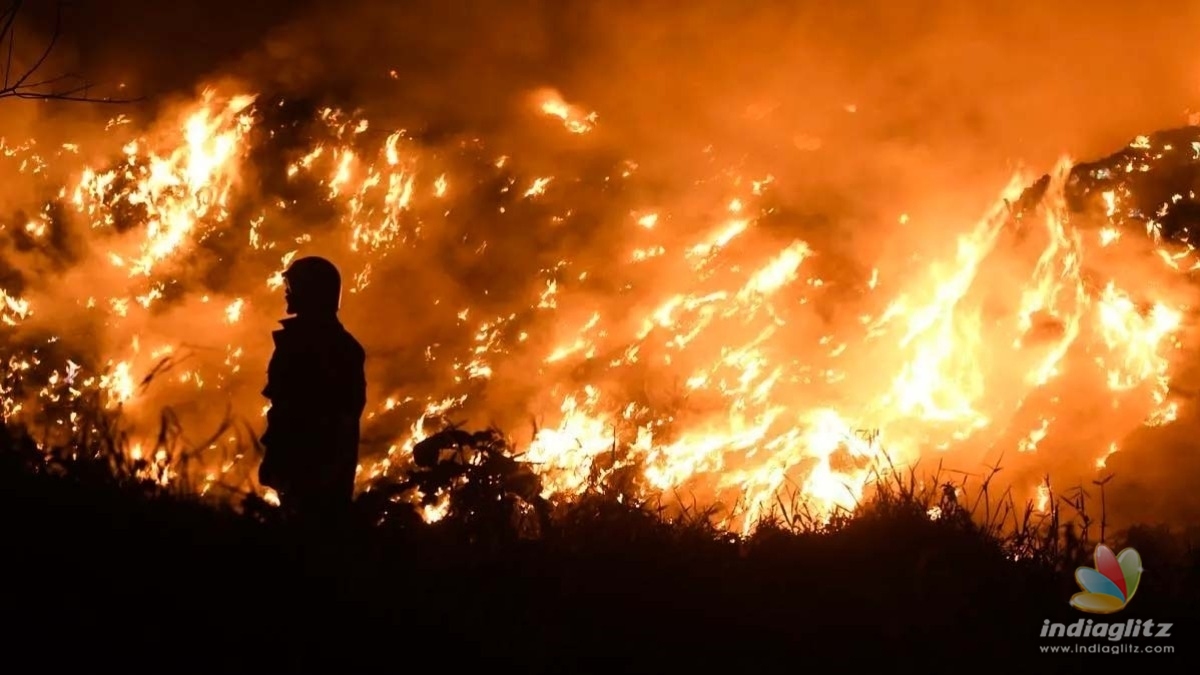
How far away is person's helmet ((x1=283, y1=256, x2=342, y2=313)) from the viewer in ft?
18.4

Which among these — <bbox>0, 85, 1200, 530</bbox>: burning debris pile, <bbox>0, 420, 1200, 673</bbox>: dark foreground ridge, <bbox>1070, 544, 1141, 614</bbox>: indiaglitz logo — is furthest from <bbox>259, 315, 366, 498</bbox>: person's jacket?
<bbox>0, 85, 1200, 530</bbox>: burning debris pile

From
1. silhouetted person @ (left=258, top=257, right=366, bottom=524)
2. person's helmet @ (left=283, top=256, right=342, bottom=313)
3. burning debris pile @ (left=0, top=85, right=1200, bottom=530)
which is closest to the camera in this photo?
silhouetted person @ (left=258, top=257, right=366, bottom=524)

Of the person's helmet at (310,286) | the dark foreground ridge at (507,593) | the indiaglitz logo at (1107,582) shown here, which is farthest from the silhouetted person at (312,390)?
the indiaglitz logo at (1107,582)

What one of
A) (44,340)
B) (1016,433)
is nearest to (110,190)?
(44,340)

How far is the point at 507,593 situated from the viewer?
382 centimetres

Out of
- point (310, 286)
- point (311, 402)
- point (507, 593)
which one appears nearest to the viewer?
point (507, 593)

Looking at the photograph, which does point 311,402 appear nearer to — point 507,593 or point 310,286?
point 310,286

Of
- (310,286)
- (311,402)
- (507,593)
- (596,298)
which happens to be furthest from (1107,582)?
(596,298)

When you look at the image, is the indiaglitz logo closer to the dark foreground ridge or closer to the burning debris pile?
the dark foreground ridge

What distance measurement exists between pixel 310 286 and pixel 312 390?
22.7 inches

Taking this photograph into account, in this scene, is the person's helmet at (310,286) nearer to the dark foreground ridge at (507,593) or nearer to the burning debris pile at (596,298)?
the dark foreground ridge at (507,593)

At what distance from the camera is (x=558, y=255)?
1334 centimetres

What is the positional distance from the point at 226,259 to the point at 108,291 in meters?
1.60

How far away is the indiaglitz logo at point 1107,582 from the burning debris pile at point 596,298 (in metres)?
5.28
